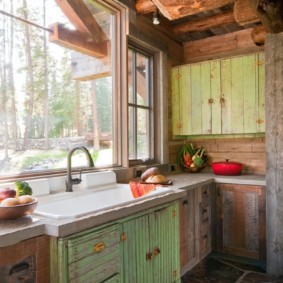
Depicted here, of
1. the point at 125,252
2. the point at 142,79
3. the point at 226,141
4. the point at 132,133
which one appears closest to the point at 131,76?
the point at 142,79

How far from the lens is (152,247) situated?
1.80m

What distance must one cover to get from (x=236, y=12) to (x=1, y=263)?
2573 mm

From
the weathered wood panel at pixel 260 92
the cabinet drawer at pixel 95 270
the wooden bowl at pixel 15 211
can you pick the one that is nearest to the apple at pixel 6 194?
the wooden bowl at pixel 15 211

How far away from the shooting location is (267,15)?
2193mm

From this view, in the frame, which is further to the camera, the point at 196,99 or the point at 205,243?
the point at 196,99

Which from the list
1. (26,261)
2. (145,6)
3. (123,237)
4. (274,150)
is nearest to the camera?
(26,261)

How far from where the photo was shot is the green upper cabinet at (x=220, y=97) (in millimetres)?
2955

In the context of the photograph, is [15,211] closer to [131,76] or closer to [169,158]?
[131,76]

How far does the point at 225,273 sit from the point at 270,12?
2185 mm

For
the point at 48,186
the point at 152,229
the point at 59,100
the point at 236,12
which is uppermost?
the point at 236,12

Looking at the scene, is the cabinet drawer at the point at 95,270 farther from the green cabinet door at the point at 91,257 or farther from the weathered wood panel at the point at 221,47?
the weathered wood panel at the point at 221,47

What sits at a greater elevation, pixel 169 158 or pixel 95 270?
pixel 169 158

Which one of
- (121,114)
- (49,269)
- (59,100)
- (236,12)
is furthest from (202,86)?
(49,269)

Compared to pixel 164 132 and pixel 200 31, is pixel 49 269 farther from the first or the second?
pixel 200 31
